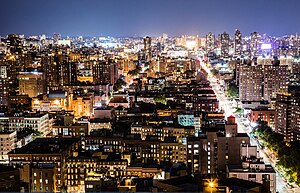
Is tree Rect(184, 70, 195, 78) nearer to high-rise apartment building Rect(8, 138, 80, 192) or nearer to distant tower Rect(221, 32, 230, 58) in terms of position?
distant tower Rect(221, 32, 230, 58)

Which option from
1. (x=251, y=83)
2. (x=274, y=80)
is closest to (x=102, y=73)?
(x=251, y=83)

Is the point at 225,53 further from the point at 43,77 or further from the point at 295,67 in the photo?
the point at 43,77

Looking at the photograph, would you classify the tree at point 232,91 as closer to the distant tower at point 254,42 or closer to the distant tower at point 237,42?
the distant tower at point 254,42

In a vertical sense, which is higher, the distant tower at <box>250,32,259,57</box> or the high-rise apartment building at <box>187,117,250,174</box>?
the distant tower at <box>250,32,259,57</box>

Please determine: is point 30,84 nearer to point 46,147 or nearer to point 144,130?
point 144,130

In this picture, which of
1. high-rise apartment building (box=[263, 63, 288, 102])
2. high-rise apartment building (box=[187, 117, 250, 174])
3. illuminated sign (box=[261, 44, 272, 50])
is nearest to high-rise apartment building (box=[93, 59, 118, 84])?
high-rise apartment building (box=[263, 63, 288, 102])

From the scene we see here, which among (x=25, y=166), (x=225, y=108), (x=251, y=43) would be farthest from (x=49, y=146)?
(x=251, y=43)

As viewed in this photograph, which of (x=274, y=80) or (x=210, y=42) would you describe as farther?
(x=210, y=42)
